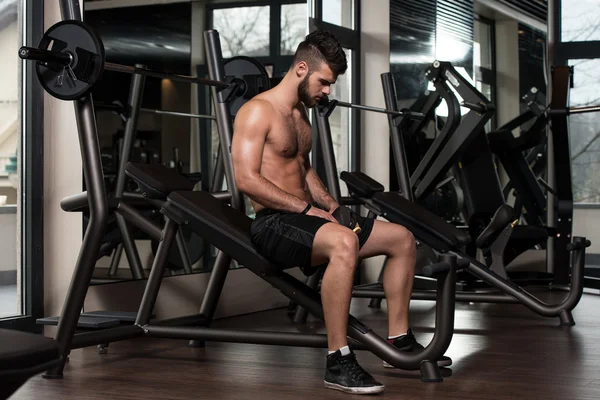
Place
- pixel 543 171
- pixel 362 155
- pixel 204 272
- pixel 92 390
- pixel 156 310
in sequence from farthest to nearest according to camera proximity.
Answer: pixel 543 171 → pixel 362 155 → pixel 204 272 → pixel 156 310 → pixel 92 390

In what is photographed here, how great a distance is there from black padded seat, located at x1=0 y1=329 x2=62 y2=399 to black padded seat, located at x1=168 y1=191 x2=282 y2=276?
172 cm

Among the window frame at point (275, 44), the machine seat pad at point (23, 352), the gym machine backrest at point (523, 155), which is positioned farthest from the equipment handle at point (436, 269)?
the gym machine backrest at point (523, 155)

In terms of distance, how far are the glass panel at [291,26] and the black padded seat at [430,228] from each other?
192cm

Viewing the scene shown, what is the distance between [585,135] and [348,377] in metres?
4.58

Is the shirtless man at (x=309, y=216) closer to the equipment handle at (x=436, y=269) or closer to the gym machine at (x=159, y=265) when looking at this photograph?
the gym machine at (x=159, y=265)

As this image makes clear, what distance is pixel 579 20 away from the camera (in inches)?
273

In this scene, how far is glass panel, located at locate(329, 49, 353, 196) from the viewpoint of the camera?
6.45 m

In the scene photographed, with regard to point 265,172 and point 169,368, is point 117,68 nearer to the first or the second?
point 265,172

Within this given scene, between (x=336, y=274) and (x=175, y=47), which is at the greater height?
(x=175, y=47)

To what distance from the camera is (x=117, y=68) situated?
310 cm

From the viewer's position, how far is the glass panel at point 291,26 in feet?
18.5

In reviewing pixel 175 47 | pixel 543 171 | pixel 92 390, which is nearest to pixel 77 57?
pixel 92 390

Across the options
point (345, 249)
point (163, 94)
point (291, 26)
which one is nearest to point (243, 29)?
point (291, 26)

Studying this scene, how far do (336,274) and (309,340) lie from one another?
295 millimetres
